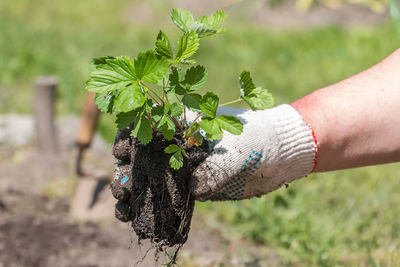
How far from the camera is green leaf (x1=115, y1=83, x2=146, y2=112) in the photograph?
4.36ft

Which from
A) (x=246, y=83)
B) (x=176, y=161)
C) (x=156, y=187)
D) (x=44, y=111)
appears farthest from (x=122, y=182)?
(x=44, y=111)

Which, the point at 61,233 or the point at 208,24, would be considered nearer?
the point at 208,24

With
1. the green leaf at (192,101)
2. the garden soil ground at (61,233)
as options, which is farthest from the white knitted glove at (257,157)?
the garden soil ground at (61,233)

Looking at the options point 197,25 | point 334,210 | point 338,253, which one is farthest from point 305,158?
point 334,210

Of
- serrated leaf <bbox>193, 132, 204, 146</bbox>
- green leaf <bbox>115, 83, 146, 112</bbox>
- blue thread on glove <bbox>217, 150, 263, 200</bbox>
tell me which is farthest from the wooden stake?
Result: green leaf <bbox>115, 83, 146, 112</bbox>

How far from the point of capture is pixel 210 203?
347cm

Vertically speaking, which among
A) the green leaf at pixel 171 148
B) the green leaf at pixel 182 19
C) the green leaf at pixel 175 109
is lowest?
the green leaf at pixel 171 148

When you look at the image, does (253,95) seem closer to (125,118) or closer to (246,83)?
(246,83)

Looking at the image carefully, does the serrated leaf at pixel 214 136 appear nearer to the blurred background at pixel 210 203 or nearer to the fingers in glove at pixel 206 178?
the fingers in glove at pixel 206 178

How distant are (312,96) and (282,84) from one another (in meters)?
4.08

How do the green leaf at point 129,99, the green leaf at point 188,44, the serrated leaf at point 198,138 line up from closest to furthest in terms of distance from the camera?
the green leaf at point 129,99 < the green leaf at point 188,44 < the serrated leaf at point 198,138

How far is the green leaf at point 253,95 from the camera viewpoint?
4.91ft

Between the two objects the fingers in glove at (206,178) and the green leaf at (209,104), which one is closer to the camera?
the green leaf at (209,104)

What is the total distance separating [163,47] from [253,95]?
1.17ft
